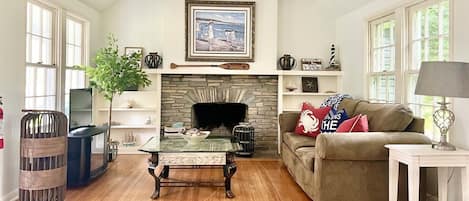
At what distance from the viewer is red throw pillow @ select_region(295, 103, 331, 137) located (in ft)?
16.0

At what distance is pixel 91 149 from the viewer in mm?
4449

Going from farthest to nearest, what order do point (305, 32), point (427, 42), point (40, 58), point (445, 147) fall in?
point (305, 32) → point (40, 58) → point (427, 42) → point (445, 147)

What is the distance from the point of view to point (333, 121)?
4.39 m

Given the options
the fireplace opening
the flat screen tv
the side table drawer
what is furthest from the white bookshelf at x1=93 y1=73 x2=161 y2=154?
the side table drawer

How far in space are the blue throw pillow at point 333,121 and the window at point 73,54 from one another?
11.2ft

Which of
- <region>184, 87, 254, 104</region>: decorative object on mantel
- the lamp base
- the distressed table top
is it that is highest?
<region>184, 87, 254, 104</region>: decorative object on mantel

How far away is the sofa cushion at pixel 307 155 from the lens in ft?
12.1

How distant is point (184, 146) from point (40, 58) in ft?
6.63

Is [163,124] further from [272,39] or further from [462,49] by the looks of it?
[462,49]

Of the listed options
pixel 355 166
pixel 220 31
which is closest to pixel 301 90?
pixel 220 31

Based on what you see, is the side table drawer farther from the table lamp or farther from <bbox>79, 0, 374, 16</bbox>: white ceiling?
<bbox>79, 0, 374, 16</bbox>: white ceiling

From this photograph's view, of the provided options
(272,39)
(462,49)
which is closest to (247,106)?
(272,39)

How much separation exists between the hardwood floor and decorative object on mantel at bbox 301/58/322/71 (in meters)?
1.87

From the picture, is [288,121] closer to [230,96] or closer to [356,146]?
[230,96]
